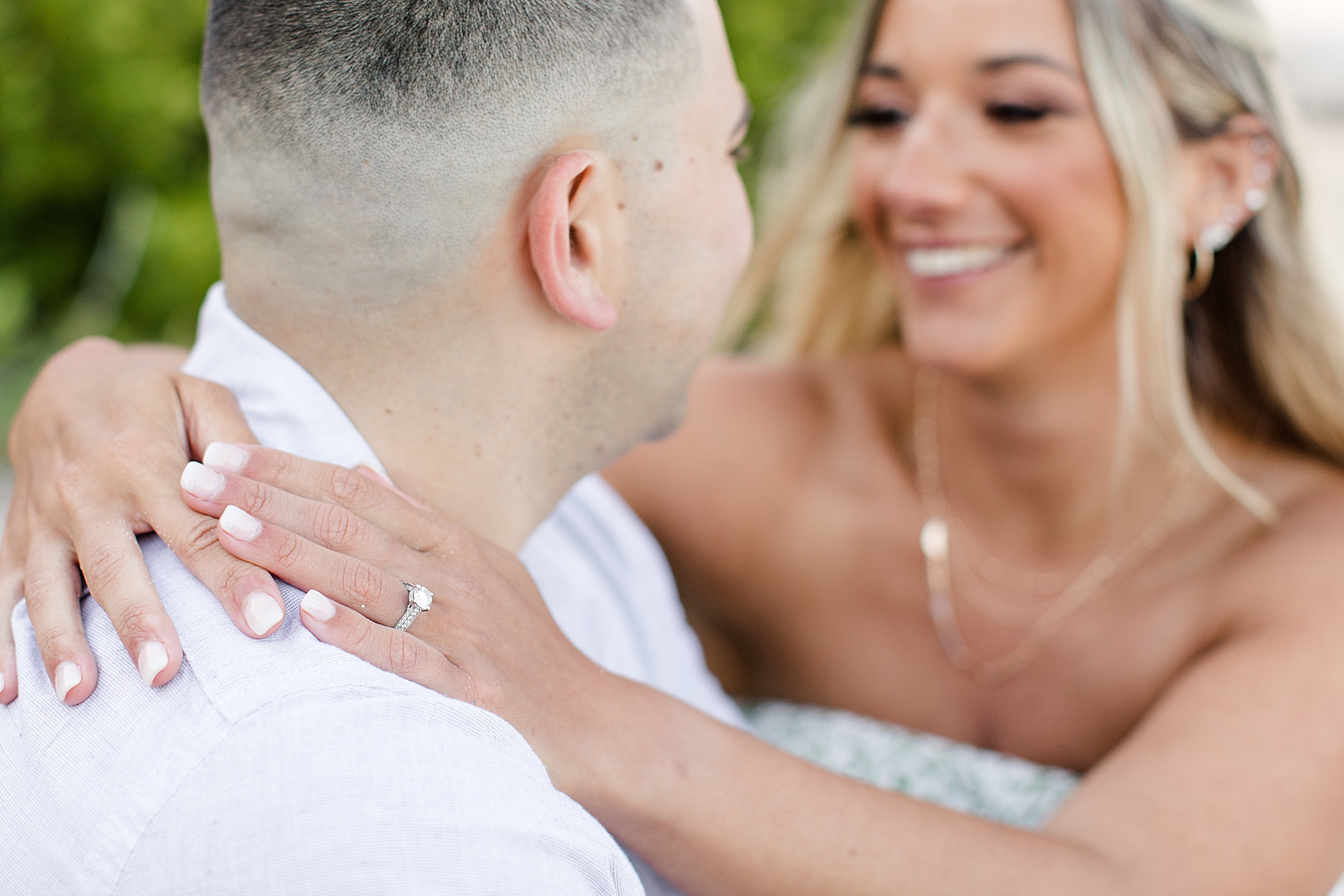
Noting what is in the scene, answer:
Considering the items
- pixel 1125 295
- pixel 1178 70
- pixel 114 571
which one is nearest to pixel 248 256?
pixel 114 571

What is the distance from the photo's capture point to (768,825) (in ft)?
5.21

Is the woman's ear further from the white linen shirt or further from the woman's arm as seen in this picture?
the white linen shirt

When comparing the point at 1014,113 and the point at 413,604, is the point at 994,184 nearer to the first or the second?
the point at 1014,113

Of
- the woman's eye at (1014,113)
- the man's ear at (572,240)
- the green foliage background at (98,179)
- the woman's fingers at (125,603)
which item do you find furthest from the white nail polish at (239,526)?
the green foliage background at (98,179)

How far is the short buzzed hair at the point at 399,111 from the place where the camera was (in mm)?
1438

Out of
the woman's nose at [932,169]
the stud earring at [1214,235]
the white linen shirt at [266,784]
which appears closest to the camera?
the white linen shirt at [266,784]

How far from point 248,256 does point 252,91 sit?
8.4 inches

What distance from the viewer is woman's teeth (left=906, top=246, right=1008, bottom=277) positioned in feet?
8.75

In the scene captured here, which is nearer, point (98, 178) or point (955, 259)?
point (955, 259)

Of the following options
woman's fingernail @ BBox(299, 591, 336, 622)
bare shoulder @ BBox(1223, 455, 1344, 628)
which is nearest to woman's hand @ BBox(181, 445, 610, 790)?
woman's fingernail @ BBox(299, 591, 336, 622)

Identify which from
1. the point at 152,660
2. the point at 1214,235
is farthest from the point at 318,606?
the point at 1214,235

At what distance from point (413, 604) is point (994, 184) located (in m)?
1.81

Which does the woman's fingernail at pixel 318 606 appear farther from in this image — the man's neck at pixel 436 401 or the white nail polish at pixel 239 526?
the man's neck at pixel 436 401

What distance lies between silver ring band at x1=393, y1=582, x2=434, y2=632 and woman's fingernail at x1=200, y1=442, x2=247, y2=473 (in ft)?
0.78
